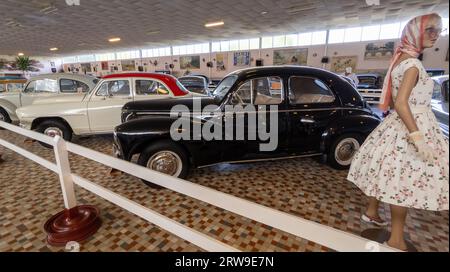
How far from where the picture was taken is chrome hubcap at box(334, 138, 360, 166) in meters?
3.76

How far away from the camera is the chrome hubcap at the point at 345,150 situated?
3764mm

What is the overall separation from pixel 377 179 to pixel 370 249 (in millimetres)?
965

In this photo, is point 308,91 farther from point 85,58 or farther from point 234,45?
point 85,58

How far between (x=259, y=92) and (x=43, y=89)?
6.36 metres

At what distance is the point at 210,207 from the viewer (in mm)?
2854

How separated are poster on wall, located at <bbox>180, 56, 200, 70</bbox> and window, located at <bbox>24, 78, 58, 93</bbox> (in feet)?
61.5

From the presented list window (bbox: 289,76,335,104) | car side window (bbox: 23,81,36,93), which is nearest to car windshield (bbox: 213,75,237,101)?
window (bbox: 289,76,335,104)

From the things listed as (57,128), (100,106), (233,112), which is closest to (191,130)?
(233,112)

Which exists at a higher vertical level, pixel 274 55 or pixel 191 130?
pixel 274 55

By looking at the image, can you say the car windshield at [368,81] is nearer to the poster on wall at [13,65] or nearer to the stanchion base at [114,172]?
the stanchion base at [114,172]

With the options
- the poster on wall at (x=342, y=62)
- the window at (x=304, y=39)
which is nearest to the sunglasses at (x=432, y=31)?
the poster on wall at (x=342, y=62)

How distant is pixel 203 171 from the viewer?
389 cm
